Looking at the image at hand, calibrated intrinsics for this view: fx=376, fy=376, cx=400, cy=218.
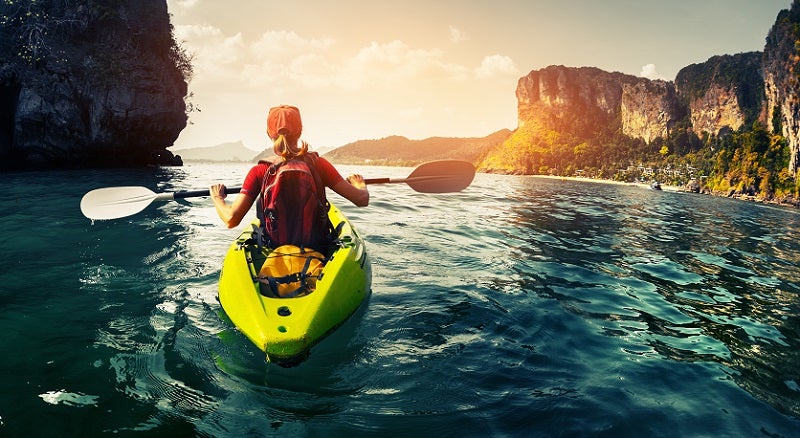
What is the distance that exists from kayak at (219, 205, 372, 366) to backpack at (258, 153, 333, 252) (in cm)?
31

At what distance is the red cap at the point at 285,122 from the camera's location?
382 centimetres

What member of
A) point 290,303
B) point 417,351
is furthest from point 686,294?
point 290,303

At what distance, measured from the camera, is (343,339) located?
3.73 meters

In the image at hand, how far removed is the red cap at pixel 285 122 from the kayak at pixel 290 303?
125 cm

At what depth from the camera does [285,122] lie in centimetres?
382

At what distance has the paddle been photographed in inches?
216

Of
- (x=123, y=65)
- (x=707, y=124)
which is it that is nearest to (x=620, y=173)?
(x=707, y=124)

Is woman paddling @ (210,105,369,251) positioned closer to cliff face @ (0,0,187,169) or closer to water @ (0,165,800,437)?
water @ (0,165,800,437)

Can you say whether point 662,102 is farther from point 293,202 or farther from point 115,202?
point 115,202

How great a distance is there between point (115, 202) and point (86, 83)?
27079 millimetres

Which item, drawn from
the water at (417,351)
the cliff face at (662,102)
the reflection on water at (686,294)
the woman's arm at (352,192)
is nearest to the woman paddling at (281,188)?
the woman's arm at (352,192)

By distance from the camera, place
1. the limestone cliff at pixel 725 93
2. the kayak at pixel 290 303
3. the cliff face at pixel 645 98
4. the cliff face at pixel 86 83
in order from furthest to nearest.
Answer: the cliff face at pixel 645 98 < the limestone cliff at pixel 725 93 < the cliff face at pixel 86 83 < the kayak at pixel 290 303

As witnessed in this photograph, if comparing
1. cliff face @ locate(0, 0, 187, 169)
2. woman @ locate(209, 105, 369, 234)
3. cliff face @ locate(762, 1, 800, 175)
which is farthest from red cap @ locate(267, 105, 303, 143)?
cliff face @ locate(762, 1, 800, 175)

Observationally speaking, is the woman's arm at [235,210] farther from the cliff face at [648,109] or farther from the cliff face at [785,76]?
the cliff face at [648,109]
